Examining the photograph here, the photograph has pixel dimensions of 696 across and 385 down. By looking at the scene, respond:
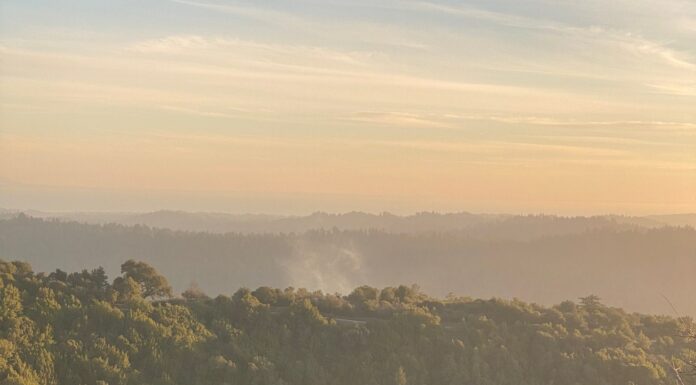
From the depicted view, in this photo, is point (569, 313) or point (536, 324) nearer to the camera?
point (536, 324)

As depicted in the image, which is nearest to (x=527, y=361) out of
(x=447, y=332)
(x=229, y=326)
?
(x=447, y=332)

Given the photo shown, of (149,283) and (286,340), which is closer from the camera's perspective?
(286,340)

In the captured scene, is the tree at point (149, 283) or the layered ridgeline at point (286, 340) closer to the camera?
the layered ridgeline at point (286, 340)

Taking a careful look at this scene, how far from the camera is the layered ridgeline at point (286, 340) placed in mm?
36562

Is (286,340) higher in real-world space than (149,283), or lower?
lower

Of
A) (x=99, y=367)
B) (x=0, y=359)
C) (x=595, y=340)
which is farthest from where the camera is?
(x=595, y=340)

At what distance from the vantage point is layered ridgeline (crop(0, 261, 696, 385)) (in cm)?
3656

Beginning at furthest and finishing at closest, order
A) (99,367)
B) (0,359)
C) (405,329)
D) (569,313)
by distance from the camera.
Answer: (569,313), (405,329), (99,367), (0,359)

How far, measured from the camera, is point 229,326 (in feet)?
145

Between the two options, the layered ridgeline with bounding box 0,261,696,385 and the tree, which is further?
the tree

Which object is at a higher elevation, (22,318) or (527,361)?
(22,318)

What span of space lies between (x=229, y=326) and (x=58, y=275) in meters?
13.1

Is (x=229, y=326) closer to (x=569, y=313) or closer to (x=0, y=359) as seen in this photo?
(x=0, y=359)

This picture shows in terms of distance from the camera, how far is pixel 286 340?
44656mm
